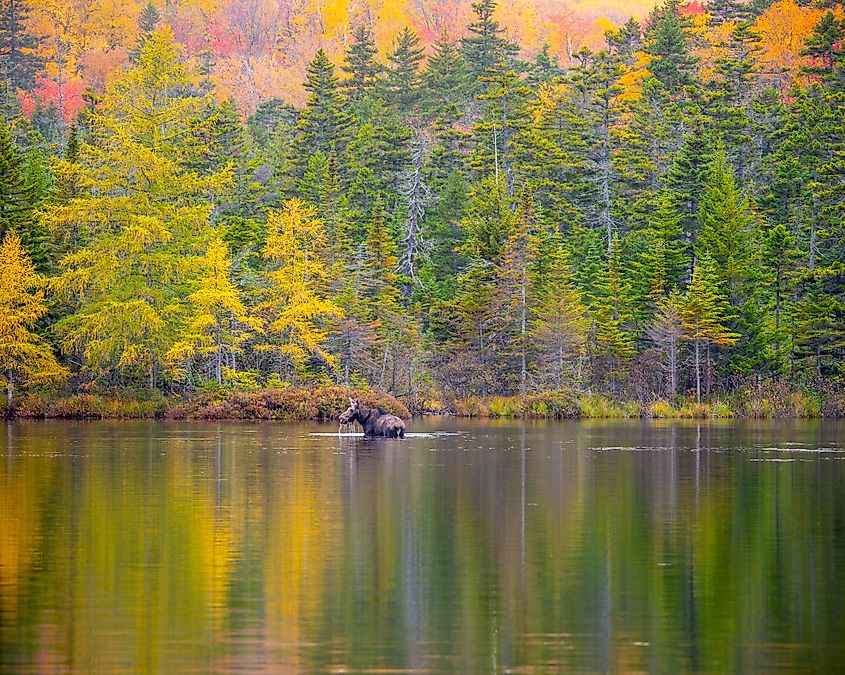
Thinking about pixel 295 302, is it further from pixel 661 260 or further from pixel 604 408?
pixel 661 260

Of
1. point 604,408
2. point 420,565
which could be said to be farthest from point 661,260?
point 420,565

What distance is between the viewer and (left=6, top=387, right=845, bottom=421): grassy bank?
65.9m

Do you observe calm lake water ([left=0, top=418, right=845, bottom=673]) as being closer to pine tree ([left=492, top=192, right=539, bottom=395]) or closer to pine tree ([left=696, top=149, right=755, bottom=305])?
pine tree ([left=492, top=192, right=539, bottom=395])

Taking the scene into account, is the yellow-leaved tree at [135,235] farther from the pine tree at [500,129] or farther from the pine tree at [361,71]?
the pine tree at [361,71]

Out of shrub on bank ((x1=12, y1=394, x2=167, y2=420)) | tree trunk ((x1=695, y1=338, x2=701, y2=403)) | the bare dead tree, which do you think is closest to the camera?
shrub on bank ((x1=12, y1=394, x2=167, y2=420))

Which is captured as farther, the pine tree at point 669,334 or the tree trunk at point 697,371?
the pine tree at point 669,334

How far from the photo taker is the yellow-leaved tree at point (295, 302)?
71938 millimetres

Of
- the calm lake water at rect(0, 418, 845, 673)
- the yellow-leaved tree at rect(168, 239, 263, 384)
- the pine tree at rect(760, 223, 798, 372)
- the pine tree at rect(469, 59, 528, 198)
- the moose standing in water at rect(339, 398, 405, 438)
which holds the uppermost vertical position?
the pine tree at rect(469, 59, 528, 198)

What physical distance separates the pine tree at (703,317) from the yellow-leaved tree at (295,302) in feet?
→ 57.1

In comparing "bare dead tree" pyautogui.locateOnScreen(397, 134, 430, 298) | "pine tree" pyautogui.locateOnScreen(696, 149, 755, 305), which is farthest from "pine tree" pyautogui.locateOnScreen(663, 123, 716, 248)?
"bare dead tree" pyautogui.locateOnScreen(397, 134, 430, 298)

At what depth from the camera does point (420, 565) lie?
19.5 m

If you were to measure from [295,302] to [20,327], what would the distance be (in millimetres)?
13151

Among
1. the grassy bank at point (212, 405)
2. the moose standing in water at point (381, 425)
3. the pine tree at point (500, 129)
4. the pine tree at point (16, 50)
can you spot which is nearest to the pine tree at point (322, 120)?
the pine tree at point (500, 129)

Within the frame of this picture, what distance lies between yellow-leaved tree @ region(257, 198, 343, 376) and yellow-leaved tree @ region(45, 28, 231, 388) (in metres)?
3.87
